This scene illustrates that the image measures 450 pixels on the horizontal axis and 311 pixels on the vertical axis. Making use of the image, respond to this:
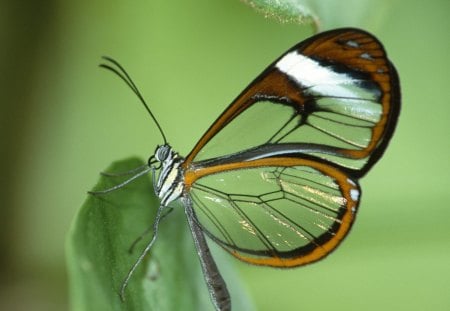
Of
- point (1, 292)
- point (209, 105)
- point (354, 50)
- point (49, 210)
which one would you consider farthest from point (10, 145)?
point (354, 50)

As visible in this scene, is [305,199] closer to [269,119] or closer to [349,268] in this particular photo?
[269,119]

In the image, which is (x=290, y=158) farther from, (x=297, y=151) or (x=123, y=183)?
(x=123, y=183)

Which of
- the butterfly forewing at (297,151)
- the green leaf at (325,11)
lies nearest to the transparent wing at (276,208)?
the butterfly forewing at (297,151)

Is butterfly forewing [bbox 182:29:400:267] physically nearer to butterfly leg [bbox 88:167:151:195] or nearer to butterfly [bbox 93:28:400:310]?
butterfly [bbox 93:28:400:310]

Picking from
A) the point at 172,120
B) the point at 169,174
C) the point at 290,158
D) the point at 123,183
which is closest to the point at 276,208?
the point at 290,158

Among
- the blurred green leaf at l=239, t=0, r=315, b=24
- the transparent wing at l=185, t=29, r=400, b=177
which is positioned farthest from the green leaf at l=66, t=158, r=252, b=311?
the blurred green leaf at l=239, t=0, r=315, b=24

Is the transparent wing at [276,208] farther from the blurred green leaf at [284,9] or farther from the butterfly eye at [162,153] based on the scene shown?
the blurred green leaf at [284,9]
